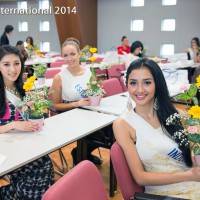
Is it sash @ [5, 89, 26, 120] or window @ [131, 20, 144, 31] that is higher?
window @ [131, 20, 144, 31]

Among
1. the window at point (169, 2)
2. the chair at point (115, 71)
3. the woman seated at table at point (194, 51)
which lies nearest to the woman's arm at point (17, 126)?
the chair at point (115, 71)

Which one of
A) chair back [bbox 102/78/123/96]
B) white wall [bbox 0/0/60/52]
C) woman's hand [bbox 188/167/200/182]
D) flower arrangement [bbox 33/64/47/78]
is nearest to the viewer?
woman's hand [bbox 188/167/200/182]

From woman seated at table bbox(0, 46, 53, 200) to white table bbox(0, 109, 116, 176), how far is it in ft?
0.28

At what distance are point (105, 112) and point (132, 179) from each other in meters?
1.22

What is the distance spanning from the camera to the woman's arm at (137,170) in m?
1.48

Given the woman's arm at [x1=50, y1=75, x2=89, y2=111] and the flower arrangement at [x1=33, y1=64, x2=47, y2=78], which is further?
the flower arrangement at [x1=33, y1=64, x2=47, y2=78]

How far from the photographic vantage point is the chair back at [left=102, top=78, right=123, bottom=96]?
3.54 meters

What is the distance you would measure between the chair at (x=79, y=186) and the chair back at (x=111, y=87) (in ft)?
7.57

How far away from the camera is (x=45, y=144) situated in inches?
76.7

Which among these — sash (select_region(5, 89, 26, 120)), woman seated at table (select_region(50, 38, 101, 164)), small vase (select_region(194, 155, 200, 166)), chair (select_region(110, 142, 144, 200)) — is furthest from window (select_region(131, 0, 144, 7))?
small vase (select_region(194, 155, 200, 166))

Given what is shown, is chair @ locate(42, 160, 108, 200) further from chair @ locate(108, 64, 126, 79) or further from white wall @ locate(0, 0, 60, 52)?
white wall @ locate(0, 0, 60, 52)

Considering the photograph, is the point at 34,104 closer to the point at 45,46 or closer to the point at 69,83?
the point at 69,83

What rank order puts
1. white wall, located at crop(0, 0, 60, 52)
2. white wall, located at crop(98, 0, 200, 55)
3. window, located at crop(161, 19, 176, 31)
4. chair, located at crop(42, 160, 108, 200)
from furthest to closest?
white wall, located at crop(0, 0, 60, 52) < window, located at crop(161, 19, 176, 31) < white wall, located at crop(98, 0, 200, 55) < chair, located at crop(42, 160, 108, 200)

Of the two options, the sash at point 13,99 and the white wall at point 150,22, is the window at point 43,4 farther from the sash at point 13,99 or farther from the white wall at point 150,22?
the sash at point 13,99
